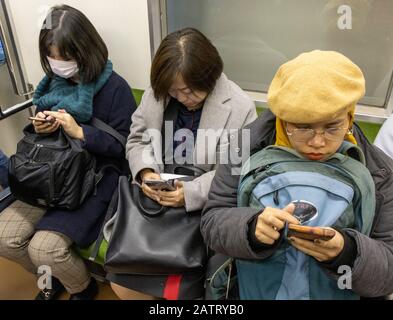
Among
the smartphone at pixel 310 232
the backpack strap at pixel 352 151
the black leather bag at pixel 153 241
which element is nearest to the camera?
the smartphone at pixel 310 232

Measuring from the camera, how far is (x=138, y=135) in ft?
5.05

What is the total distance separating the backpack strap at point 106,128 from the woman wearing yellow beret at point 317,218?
0.77 meters

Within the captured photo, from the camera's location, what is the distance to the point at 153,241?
1224 mm

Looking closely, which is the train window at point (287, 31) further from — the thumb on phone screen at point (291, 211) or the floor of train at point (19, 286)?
the floor of train at point (19, 286)

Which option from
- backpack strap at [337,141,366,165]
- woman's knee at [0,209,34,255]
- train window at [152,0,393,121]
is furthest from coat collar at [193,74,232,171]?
woman's knee at [0,209,34,255]

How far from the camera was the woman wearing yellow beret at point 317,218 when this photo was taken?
86 cm

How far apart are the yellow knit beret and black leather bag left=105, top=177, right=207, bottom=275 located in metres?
0.59

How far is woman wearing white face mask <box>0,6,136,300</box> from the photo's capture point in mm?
1486

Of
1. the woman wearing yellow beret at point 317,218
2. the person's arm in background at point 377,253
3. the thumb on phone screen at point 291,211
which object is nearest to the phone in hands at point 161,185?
the woman wearing yellow beret at point 317,218

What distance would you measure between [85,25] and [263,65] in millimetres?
881

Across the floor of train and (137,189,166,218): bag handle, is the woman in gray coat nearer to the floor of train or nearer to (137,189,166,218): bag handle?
(137,189,166,218): bag handle

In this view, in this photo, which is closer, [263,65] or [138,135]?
[138,135]
